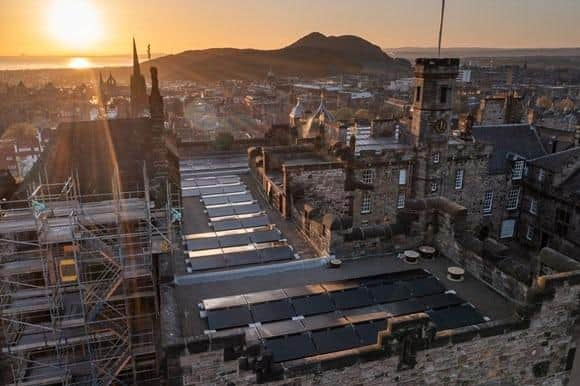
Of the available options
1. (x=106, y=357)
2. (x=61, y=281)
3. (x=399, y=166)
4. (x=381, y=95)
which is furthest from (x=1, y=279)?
(x=381, y=95)

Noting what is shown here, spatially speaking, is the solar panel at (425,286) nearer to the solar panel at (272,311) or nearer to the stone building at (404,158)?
the solar panel at (272,311)

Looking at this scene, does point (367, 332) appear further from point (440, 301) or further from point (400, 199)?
point (400, 199)

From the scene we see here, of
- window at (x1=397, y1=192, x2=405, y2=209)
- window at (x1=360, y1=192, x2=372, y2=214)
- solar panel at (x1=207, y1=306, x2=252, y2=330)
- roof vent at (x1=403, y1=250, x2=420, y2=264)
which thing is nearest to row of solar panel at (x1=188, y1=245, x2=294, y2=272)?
solar panel at (x1=207, y1=306, x2=252, y2=330)

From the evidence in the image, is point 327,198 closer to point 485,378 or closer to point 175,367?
point 485,378

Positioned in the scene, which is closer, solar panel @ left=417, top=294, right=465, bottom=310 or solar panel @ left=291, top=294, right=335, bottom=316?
solar panel @ left=291, top=294, right=335, bottom=316

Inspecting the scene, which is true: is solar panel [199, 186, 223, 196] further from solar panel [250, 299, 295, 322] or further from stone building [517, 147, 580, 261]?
stone building [517, 147, 580, 261]

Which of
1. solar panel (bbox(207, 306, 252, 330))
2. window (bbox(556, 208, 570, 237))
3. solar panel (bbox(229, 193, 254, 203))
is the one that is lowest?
window (bbox(556, 208, 570, 237))

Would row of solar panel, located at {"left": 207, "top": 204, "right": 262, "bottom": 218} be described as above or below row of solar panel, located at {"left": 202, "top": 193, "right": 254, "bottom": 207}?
below
